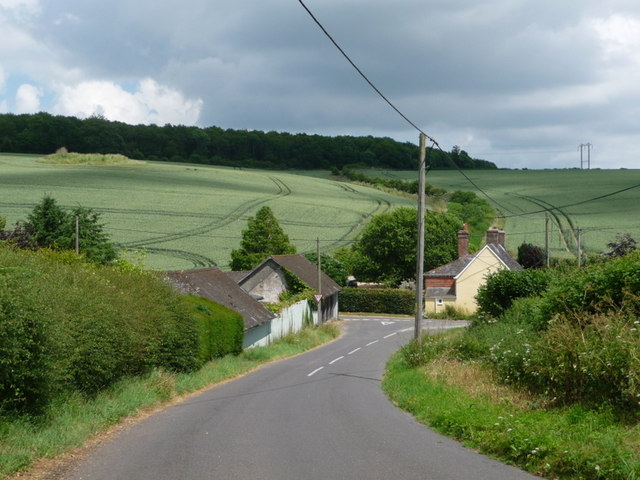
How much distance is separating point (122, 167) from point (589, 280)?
309ft

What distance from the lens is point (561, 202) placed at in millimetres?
95000

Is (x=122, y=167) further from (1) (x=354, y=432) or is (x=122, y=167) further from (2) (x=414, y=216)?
(1) (x=354, y=432)

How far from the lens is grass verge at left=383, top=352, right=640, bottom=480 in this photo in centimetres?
948

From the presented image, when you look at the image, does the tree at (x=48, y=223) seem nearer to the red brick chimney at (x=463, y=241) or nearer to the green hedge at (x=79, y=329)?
the green hedge at (x=79, y=329)

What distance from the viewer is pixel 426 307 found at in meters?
70.6

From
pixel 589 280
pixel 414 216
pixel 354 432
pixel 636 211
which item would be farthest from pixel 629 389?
pixel 636 211

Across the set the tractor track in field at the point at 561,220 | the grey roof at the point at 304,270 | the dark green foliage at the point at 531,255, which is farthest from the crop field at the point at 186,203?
the dark green foliage at the point at 531,255

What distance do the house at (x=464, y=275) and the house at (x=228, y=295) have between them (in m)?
28.1

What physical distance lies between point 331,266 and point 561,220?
83.3ft

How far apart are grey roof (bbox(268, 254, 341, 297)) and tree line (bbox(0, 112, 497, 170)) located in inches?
2226

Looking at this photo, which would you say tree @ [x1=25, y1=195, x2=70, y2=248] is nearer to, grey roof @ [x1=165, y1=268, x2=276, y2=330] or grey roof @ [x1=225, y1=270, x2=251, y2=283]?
grey roof @ [x1=165, y1=268, x2=276, y2=330]

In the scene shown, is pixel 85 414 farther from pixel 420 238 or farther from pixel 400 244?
pixel 400 244

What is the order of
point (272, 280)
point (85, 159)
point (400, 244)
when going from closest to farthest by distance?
point (272, 280) → point (400, 244) → point (85, 159)

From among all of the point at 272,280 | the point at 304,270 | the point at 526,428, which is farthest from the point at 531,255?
the point at 526,428
